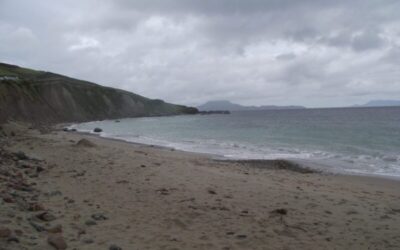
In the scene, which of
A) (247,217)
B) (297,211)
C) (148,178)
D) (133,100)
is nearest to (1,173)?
(148,178)

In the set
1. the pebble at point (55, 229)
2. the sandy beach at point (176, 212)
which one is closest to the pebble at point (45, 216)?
the sandy beach at point (176, 212)

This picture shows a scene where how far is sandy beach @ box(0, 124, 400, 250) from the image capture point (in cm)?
694

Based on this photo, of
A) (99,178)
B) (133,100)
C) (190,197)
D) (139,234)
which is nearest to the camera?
(139,234)

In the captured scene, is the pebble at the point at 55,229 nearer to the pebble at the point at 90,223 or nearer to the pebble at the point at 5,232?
the pebble at the point at 90,223

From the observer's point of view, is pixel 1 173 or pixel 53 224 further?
pixel 1 173

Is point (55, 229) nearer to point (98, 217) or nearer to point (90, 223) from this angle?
point (90, 223)

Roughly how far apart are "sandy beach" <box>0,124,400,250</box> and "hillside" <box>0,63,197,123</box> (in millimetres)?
39502

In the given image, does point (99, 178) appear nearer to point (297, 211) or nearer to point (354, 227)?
point (297, 211)

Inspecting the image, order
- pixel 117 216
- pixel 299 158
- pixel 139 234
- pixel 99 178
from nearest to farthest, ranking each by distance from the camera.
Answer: pixel 139 234
pixel 117 216
pixel 99 178
pixel 299 158

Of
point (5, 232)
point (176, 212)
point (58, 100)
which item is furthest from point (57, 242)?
point (58, 100)

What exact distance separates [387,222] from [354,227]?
108cm

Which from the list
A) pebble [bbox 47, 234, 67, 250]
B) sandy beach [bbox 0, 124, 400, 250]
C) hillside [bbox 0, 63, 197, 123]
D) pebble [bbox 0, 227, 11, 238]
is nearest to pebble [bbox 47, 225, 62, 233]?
sandy beach [bbox 0, 124, 400, 250]

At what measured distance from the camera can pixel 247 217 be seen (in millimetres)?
8555

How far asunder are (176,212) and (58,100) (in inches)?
3749
